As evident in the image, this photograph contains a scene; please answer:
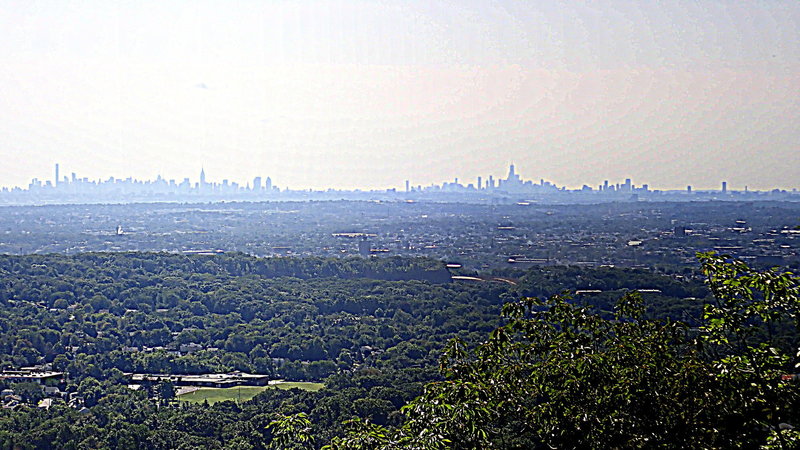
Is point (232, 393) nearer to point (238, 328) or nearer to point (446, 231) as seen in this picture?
point (238, 328)

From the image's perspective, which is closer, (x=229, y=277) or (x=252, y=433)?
(x=252, y=433)

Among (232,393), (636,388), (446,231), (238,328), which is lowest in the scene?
(232,393)

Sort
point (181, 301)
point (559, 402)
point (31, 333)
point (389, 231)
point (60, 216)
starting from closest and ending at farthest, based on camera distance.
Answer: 1. point (559, 402)
2. point (31, 333)
3. point (181, 301)
4. point (389, 231)
5. point (60, 216)

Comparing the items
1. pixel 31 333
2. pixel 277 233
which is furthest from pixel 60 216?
pixel 31 333

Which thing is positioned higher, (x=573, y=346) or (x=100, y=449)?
(x=573, y=346)

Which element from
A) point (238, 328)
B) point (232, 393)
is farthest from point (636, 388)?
point (238, 328)

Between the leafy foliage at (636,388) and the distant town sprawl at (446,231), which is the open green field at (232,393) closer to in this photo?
the distant town sprawl at (446,231)

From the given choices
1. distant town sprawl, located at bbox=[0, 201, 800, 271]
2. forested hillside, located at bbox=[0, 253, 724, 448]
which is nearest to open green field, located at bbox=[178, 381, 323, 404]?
forested hillside, located at bbox=[0, 253, 724, 448]

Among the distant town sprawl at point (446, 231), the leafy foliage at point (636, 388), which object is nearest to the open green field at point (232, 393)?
the distant town sprawl at point (446, 231)

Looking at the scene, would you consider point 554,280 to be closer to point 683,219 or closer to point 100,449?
point 100,449
